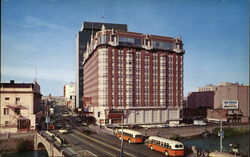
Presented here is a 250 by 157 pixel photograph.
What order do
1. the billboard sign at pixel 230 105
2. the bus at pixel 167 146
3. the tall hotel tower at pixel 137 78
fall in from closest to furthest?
the bus at pixel 167 146
the tall hotel tower at pixel 137 78
the billboard sign at pixel 230 105

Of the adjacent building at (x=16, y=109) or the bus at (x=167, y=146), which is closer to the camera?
the bus at (x=167, y=146)

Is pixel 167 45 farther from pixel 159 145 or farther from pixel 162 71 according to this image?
pixel 159 145

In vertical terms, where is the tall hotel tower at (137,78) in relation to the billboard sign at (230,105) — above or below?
above

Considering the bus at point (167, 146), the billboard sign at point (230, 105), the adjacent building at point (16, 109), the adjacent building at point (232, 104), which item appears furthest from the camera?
the billboard sign at point (230, 105)

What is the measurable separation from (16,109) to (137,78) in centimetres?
5123

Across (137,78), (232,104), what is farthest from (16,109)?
(232,104)

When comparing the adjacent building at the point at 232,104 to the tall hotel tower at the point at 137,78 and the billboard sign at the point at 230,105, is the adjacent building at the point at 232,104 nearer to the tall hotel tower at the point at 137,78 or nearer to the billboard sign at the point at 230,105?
the billboard sign at the point at 230,105

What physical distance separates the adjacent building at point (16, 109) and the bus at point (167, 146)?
48.3m

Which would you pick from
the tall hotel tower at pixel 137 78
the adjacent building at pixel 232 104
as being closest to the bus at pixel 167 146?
the tall hotel tower at pixel 137 78

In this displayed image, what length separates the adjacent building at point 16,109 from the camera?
7719 centimetres

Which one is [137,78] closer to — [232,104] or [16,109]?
[16,109]

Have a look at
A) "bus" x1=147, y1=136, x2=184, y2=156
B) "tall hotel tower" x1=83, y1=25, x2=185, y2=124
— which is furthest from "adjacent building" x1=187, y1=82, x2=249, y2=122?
"bus" x1=147, y1=136, x2=184, y2=156

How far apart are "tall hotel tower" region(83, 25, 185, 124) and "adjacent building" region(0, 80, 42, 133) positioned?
101ft

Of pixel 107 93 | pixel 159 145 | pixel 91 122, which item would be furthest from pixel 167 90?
pixel 159 145
